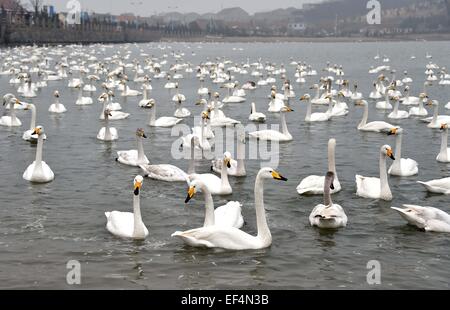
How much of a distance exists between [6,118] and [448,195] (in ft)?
58.7

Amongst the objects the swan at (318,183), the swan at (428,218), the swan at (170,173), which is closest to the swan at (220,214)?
the swan at (318,183)

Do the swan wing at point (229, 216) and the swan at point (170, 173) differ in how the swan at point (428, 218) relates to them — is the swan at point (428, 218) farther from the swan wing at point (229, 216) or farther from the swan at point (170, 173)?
the swan at point (170, 173)

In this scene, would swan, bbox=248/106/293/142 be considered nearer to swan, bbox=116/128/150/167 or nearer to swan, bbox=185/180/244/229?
swan, bbox=116/128/150/167

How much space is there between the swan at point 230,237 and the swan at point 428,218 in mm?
2725

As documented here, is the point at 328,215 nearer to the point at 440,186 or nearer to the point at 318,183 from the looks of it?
the point at 318,183

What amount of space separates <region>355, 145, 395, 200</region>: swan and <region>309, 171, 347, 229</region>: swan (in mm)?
2220

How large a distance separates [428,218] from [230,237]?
4.02 metres

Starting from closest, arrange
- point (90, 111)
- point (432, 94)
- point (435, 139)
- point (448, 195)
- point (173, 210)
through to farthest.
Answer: point (173, 210) < point (448, 195) < point (435, 139) < point (90, 111) < point (432, 94)

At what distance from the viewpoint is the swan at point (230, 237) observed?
12609 mm

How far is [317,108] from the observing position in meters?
36.3

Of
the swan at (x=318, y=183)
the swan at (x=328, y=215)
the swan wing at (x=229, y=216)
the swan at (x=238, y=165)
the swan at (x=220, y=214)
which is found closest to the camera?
the swan at (x=220, y=214)

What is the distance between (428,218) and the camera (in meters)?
13.9

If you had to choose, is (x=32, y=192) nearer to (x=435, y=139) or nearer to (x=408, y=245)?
(x=408, y=245)
